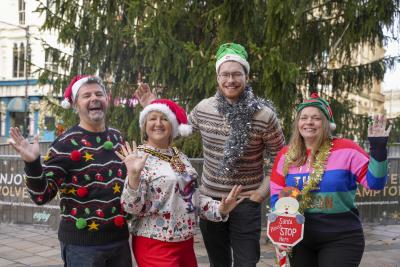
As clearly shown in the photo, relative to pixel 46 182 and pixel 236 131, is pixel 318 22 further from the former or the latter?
pixel 46 182

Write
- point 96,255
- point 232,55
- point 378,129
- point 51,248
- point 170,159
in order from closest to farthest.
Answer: point 378,129
point 96,255
point 170,159
point 232,55
point 51,248

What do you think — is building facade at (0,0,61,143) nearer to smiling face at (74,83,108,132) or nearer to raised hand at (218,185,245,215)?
smiling face at (74,83,108,132)

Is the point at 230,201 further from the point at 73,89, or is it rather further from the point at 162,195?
the point at 73,89

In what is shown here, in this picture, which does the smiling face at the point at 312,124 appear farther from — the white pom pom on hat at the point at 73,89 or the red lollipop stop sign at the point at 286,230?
the white pom pom on hat at the point at 73,89

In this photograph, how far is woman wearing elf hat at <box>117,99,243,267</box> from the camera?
2682 mm

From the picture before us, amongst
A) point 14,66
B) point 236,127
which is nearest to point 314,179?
point 236,127

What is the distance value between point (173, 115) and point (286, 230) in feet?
3.31

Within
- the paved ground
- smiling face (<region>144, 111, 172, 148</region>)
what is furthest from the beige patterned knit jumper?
the paved ground

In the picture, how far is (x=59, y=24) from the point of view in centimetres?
835

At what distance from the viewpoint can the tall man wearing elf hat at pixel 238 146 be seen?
322 centimetres

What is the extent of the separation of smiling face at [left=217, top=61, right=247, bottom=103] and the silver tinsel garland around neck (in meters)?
0.07

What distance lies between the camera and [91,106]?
2834mm

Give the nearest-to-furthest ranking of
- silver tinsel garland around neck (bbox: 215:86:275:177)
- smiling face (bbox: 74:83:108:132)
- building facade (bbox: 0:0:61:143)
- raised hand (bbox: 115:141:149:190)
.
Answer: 1. raised hand (bbox: 115:141:149:190)
2. smiling face (bbox: 74:83:108:132)
3. silver tinsel garland around neck (bbox: 215:86:275:177)
4. building facade (bbox: 0:0:61:143)

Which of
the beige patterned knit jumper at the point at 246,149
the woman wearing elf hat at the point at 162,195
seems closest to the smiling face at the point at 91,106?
the woman wearing elf hat at the point at 162,195
